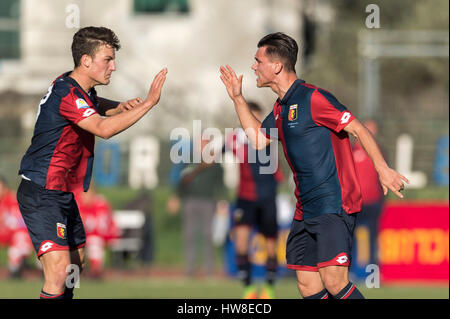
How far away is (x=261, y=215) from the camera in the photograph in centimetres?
1215

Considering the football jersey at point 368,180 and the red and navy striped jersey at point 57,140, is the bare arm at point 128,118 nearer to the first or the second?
the red and navy striped jersey at point 57,140

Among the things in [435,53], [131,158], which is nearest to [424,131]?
[435,53]

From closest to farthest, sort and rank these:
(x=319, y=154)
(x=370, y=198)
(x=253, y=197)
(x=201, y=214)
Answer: (x=319, y=154) → (x=253, y=197) → (x=370, y=198) → (x=201, y=214)

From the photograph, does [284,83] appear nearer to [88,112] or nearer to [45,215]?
[88,112]

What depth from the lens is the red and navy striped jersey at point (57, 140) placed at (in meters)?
6.94

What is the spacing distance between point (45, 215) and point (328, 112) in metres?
2.32

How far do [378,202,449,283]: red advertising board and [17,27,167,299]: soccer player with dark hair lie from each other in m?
8.84

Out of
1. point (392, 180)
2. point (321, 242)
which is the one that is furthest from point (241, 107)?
point (392, 180)

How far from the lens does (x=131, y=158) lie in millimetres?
18156

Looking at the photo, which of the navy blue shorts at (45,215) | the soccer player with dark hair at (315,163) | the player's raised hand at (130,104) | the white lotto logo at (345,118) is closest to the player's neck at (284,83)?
the soccer player with dark hair at (315,163)

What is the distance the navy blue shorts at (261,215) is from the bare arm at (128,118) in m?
5.54

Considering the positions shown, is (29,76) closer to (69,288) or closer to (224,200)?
(224,200)

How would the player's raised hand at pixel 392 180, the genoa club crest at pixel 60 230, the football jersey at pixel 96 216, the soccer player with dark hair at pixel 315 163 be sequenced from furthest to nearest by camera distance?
the football jersey at pixel 96 216
the genoa club crest at pixel 60 230
the soccer player with dark hair at pixel 315 163
the player's raised hand at pixel 392 180

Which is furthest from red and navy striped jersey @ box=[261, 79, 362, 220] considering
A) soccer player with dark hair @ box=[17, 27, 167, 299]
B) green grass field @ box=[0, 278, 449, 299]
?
green grass field @ box=[0, 278, 449, 299]
